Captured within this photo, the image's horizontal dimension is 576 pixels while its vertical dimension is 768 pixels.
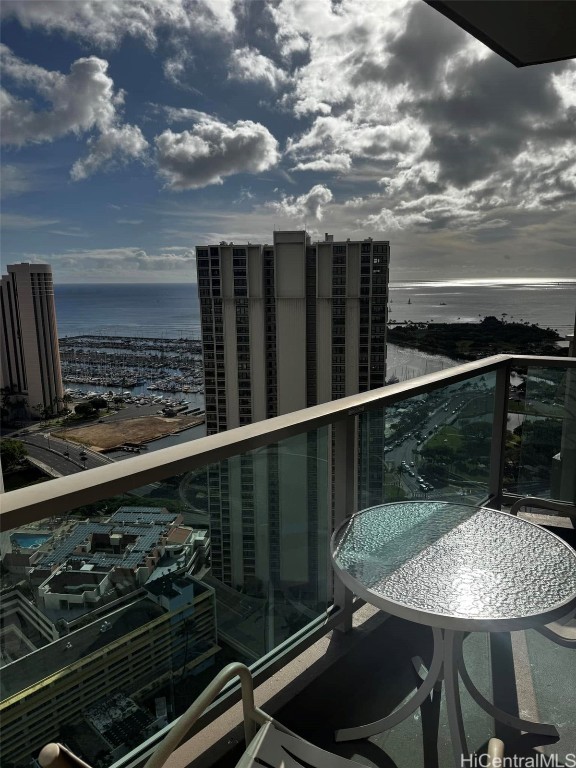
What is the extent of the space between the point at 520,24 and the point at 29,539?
2.93 m

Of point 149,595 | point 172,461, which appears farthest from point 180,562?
point 172,461

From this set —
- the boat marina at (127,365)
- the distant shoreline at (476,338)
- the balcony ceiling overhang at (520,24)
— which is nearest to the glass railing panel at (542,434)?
the distant shoreline at (476,338)

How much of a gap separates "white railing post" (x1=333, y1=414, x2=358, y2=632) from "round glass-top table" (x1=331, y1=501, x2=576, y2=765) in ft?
0.54

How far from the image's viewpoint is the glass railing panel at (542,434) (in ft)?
10.6

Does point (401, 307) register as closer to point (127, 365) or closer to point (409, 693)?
point (409, 693)

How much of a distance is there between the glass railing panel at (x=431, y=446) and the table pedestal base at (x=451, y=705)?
2.27 feet

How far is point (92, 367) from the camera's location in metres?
33.3

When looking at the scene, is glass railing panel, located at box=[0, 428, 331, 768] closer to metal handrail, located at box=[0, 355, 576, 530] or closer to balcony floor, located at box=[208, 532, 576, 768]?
metal handrail, located at box=[0, 355, 576, 530]

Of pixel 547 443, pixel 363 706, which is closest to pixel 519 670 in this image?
pixel 363 706

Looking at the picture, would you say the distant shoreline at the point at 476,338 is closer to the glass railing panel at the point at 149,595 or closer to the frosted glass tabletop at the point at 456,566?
the frosted glass tabletop at the point at 456,566

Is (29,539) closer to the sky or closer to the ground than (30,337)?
closer to the sky

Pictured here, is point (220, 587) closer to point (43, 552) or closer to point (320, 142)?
point (43, 552)

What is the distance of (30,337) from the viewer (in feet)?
89.5

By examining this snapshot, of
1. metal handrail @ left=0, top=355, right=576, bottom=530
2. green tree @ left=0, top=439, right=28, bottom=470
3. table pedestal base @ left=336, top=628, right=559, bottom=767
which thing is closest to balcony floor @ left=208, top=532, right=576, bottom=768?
table pedestal base @ left=336, top=628, right=559, bottom=767
